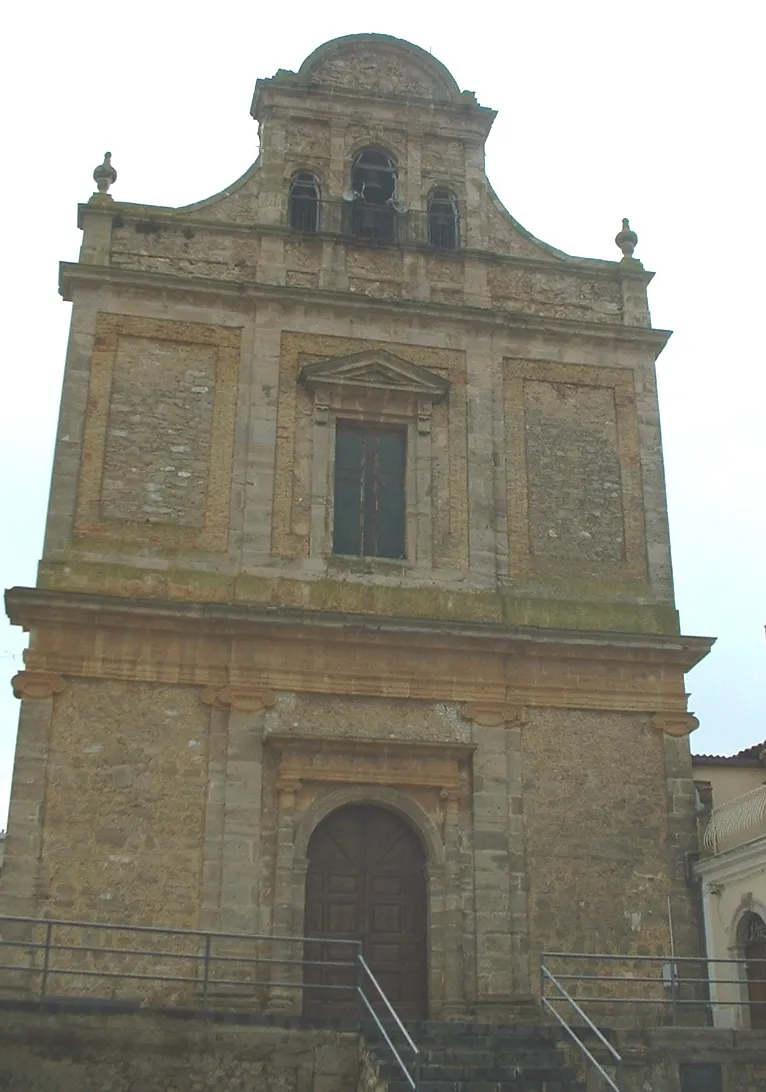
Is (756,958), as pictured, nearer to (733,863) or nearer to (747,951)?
(747,951)

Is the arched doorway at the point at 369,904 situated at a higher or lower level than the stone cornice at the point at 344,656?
lower

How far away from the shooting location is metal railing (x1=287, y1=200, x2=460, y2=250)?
18.7 meters

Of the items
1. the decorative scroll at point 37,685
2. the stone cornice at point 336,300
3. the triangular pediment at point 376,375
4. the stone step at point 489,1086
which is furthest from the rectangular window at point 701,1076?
the stone cornice at point 336,300

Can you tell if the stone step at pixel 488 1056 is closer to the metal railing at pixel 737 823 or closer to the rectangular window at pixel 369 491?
the metal railing at pixel 737 823

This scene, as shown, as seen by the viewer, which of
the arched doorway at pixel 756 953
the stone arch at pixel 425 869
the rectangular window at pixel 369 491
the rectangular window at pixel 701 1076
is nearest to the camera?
the rectangular window at pixel 701 1076

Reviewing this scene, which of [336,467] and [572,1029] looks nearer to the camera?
[572,1029]

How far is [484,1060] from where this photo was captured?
12016 mm

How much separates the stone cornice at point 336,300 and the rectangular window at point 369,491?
182 centimetres

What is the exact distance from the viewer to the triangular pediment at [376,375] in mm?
17516

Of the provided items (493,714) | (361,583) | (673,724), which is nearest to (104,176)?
(361,583)

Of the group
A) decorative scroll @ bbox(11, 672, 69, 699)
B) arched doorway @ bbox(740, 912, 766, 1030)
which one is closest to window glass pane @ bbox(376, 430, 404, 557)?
decorative scroll @ bbox(11, 672, 69, 699)

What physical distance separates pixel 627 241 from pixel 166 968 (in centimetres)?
1252

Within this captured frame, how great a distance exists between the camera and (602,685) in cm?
1664

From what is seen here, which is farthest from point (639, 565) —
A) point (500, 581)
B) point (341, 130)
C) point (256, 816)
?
point (341, 130)
